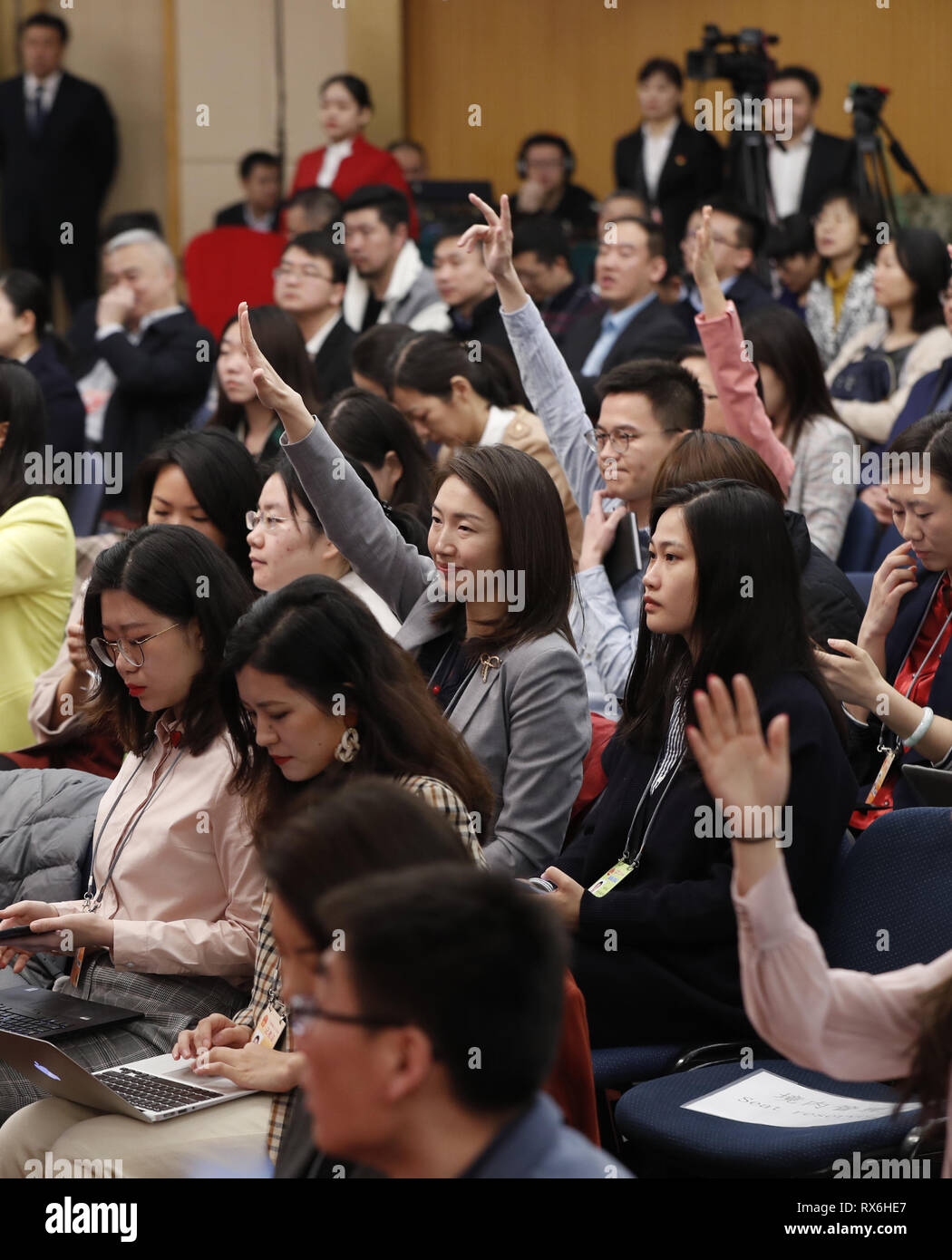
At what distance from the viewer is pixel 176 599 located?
2.44 meters

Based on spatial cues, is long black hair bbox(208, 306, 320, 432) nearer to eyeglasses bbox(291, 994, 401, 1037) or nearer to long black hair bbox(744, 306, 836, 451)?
long black hair bbox(744, 306, 836, 451)

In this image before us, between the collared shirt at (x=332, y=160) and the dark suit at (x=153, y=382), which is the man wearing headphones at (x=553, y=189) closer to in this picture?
the collared shirt at (x=332, y=160)

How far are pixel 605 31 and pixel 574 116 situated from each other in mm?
418

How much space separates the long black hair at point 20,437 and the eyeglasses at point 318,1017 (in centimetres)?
240

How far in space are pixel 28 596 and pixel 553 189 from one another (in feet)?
14.3

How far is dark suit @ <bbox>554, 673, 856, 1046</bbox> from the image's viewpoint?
7.04ft

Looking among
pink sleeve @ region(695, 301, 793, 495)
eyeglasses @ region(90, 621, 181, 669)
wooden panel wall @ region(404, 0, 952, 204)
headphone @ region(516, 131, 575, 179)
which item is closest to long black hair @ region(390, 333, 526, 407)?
pink sleeve @ region(695, 301, 793, 495)

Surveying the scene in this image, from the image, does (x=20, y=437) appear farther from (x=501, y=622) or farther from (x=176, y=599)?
(x=501, y=622)

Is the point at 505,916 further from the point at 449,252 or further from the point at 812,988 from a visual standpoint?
the point at 449,252

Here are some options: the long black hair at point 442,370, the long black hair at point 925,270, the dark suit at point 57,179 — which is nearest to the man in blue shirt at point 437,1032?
the long black hair at point 442,370

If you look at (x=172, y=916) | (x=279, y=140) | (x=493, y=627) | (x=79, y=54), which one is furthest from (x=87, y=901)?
(x=79, y=54)

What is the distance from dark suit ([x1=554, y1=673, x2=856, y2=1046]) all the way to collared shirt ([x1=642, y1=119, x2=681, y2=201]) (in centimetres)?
482

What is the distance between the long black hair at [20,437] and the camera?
3.43 meters

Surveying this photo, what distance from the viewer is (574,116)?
7969 millimetres
